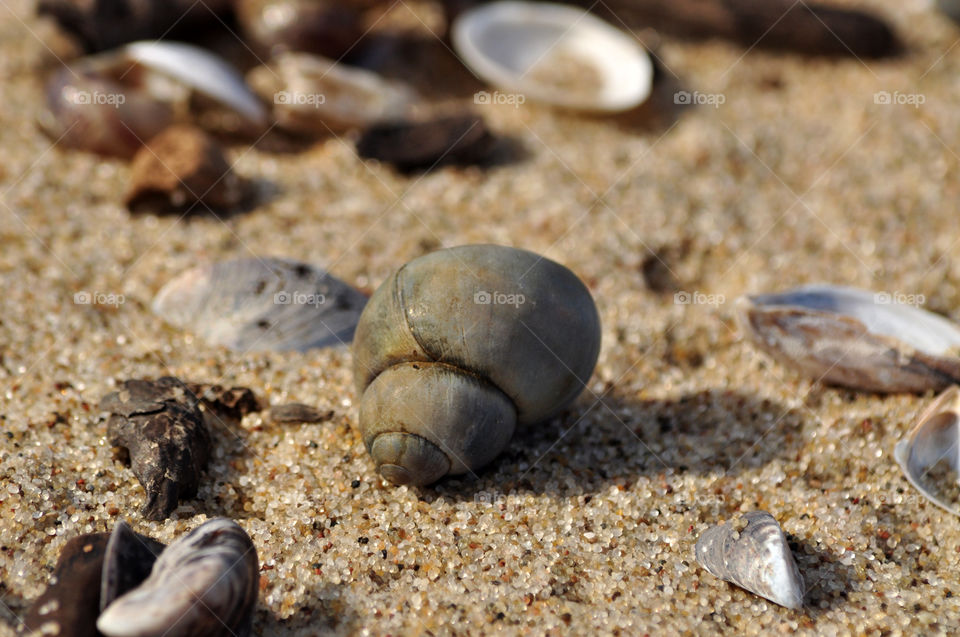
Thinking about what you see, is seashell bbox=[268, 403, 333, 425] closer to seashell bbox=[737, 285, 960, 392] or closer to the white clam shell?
seashell bbox=[737, 285, 960, 392]

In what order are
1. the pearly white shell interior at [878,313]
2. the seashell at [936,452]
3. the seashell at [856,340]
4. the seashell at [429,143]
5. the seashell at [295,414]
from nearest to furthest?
1. the seashell at [936,452]
2. the seashell at [295,414]
3. the seashell at [856,340]
4. the pearly white shell interior at [878,313]
5. the seashell at [429,143]

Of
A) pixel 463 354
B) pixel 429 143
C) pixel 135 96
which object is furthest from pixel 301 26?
pixel 463 354

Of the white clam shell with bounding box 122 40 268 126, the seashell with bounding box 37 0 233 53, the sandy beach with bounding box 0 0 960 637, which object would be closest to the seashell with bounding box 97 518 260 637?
the sandy beach with bounding box 0 0 960 637

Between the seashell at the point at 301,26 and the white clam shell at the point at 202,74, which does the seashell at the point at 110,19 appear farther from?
the seashell at the point at 301,26

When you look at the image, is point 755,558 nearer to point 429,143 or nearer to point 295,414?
point 295,414

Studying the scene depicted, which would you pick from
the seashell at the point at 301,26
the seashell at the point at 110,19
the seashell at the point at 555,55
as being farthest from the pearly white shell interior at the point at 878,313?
the seashell at the point at 110,19
